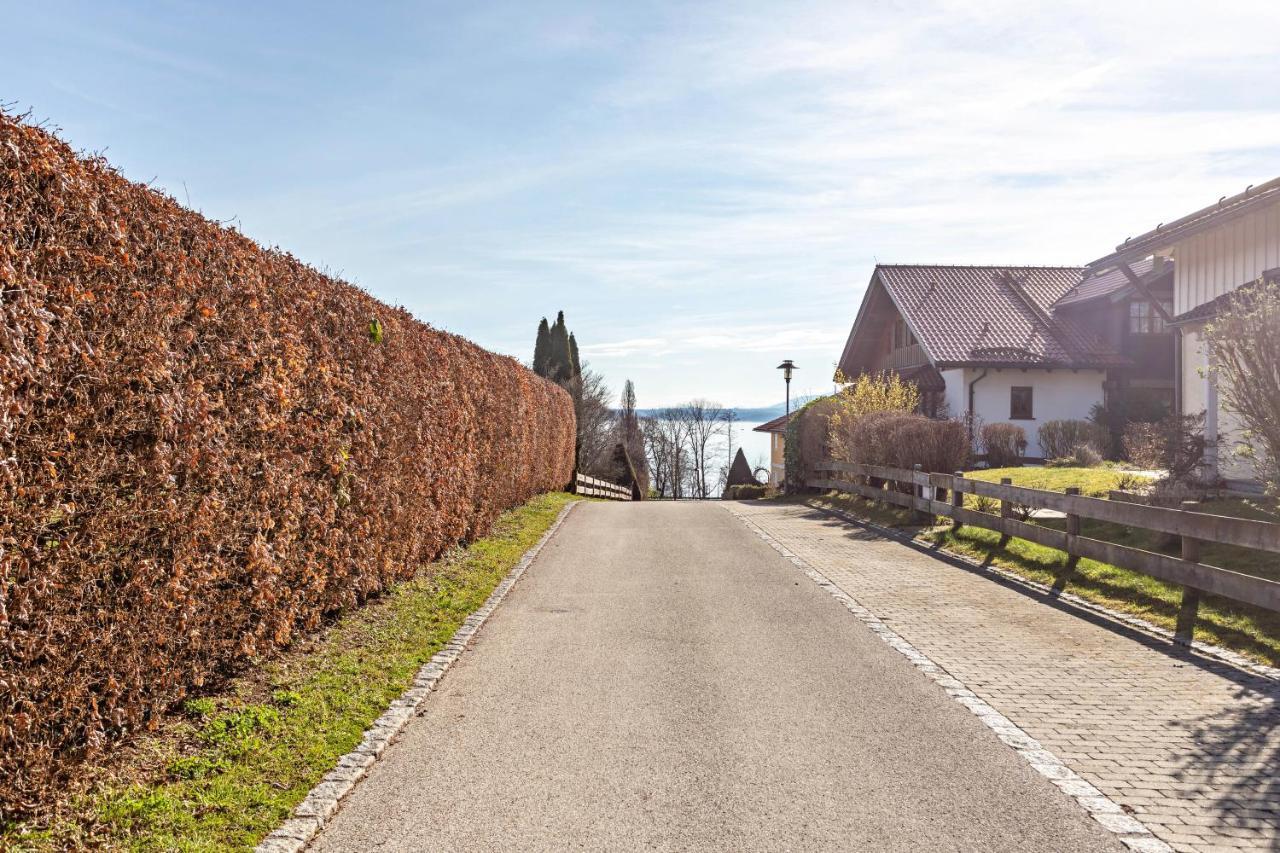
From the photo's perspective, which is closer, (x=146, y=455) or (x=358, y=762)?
(x=146, y=455)

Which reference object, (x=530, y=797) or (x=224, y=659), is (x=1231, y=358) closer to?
(x=530, y=797)

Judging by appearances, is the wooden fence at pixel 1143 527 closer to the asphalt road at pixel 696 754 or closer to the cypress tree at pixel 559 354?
the asphalt road at pixel 696 754

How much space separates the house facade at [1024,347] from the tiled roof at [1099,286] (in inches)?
2.6

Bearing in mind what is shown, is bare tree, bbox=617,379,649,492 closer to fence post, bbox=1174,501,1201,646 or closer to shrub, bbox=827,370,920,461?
shrub, bbox=827,370,920,461

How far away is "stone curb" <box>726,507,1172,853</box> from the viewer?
4.08m

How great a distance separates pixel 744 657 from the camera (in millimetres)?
7281

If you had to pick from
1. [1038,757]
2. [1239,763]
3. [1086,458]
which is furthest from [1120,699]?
[1086,458]

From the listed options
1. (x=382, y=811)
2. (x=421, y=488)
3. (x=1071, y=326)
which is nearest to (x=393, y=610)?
(x=421, y=488)

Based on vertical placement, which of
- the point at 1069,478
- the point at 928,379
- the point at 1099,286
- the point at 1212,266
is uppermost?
the point at 1099,286

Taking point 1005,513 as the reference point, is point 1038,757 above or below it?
below

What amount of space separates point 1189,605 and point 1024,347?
979 inches

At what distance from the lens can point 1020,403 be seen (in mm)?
31234

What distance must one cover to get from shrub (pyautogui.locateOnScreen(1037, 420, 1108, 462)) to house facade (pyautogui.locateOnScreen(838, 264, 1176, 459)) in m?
2.08

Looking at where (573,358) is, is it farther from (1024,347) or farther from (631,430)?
(1024,347)
